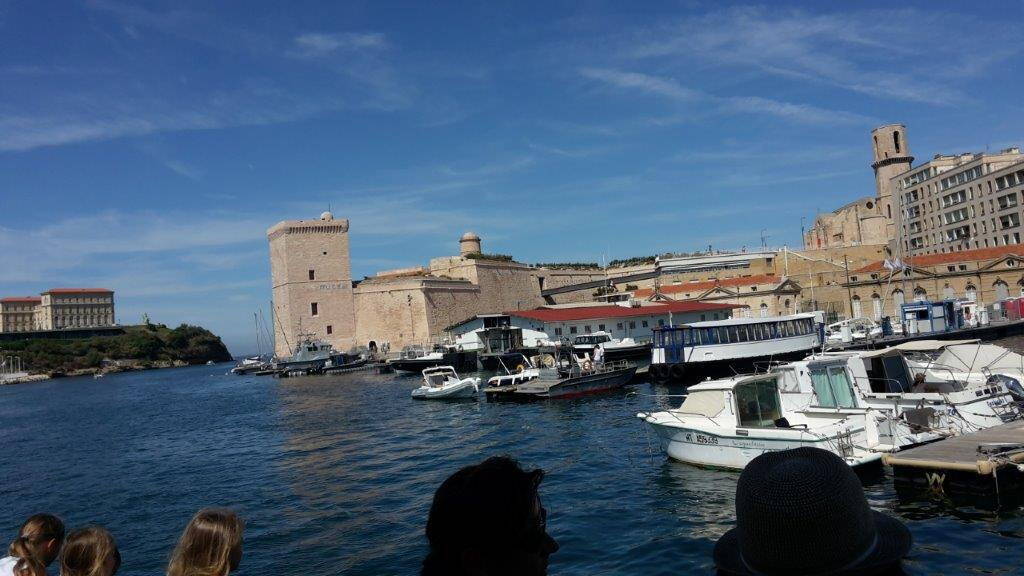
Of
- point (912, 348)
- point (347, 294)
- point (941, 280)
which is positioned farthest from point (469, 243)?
point (912, 348)

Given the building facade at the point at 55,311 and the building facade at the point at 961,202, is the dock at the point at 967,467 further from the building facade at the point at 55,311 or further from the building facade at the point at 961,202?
the building facade at the point at 55,311

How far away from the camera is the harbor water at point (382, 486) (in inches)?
351

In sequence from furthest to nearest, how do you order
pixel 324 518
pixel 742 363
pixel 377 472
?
1. pixel 742 363
2. pixel 377 472
3. pixel 324 518

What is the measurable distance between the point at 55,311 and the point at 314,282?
74115 millimetres

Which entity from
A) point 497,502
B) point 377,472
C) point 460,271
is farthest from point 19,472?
point 460,271

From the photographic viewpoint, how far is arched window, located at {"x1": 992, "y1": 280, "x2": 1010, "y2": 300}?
4239cm

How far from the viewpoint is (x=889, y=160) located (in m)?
65.6

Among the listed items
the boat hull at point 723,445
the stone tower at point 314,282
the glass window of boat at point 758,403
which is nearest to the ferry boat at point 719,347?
the glass window of boat at point 758,403

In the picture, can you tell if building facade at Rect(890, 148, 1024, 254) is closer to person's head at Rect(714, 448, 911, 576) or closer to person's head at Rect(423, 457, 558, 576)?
person's head at Rect(714, 448, 911, 576)

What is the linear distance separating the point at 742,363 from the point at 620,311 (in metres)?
13.7

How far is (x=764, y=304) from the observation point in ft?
167

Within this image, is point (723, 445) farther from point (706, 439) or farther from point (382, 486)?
point (382, 486)

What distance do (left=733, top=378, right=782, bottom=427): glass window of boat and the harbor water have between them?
120 centimetres

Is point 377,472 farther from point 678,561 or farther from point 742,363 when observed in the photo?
point 742,363
